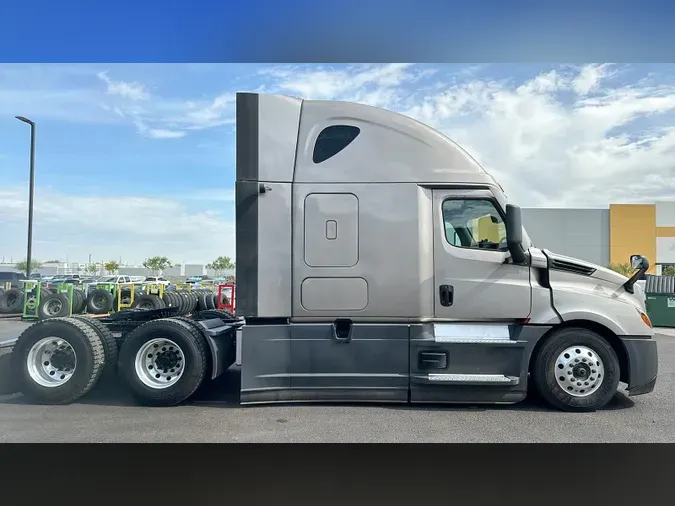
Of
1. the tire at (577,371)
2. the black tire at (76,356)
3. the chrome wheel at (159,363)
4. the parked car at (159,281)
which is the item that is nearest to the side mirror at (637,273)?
the tire at (577,371)

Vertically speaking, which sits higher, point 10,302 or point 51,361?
point 10,302

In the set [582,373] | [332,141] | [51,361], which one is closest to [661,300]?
[582,373]

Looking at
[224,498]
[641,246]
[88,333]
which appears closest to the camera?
[224,498]

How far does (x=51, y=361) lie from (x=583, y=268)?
6.62 m

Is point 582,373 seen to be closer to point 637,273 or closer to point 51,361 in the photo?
point 637,273

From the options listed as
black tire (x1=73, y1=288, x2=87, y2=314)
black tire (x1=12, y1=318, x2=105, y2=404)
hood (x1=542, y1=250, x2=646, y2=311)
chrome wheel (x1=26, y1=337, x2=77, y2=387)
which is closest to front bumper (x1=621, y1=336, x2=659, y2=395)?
hood (x1=542, y1=250, x2=646, y2=311)

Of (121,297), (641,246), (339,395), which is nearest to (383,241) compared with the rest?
(339,395)

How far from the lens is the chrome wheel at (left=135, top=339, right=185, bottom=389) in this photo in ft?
20.0

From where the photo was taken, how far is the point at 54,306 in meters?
13.2

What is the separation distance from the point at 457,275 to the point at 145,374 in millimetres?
3943

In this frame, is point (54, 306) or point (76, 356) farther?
point (54, 306)

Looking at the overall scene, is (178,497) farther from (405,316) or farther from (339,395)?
(405,316)

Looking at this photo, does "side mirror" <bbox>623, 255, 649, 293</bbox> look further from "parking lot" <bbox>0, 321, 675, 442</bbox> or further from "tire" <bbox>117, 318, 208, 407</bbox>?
"tire" <bbox>117, 318, 208, 407</bbox>

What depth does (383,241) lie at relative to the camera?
231 inches
